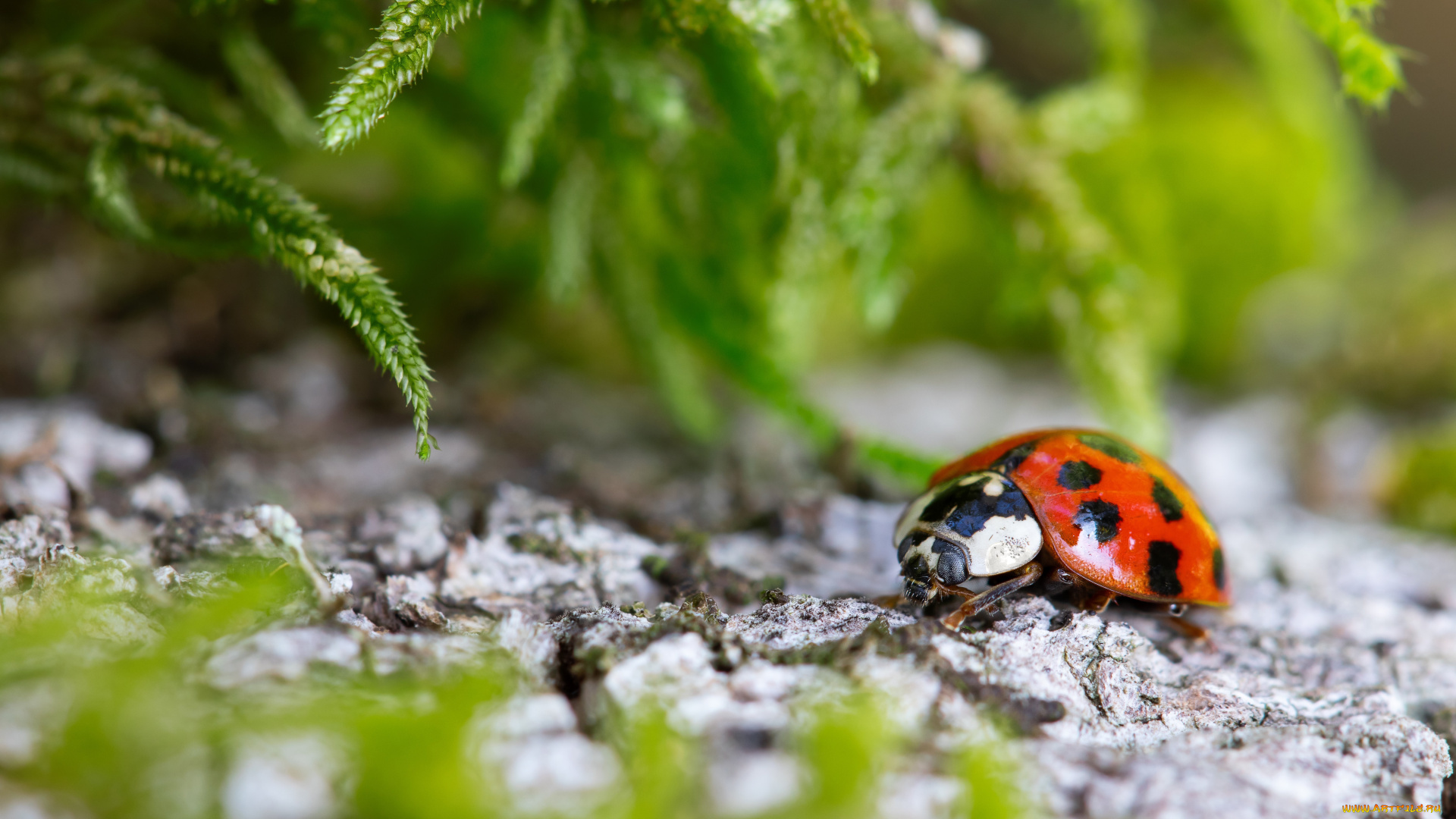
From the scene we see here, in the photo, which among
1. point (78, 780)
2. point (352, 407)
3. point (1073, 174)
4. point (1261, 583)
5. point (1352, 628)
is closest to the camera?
point (78, 780)

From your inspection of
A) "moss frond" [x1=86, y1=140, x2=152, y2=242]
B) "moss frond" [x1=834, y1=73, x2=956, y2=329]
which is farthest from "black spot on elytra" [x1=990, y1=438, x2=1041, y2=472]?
"moss frond" [x1=86, y1=140, x2=152, y2=242]

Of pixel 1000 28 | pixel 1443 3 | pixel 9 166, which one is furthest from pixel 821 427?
pixel 1443 3

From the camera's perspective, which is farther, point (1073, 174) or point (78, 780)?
point (1073, 174)

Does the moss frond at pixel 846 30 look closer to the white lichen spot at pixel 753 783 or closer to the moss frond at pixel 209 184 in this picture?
the moss frond at pixel 209 184

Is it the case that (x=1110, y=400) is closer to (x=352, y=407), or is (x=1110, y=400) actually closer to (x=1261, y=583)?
(x=1261, y=583)

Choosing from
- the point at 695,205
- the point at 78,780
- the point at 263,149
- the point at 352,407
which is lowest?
the point at 78,780

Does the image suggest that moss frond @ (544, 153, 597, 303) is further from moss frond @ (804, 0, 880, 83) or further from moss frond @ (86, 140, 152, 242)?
moss frond @ (86, 140, 152, 242)

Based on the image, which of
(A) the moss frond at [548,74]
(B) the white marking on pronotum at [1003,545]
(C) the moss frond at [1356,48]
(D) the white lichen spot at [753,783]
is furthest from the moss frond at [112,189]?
(C) the moss frond at [1356,48]

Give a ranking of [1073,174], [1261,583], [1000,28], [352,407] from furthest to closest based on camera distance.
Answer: [1000,28], [1073,174], [352,407], [1261,583]
